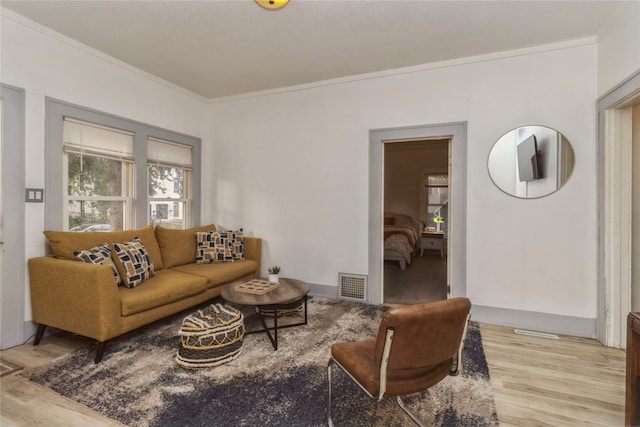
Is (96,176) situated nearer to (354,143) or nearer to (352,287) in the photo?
(354,143)

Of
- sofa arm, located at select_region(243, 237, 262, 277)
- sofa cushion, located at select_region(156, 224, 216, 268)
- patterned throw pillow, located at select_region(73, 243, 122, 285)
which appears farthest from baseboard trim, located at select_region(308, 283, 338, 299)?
patterned throw pillow, located at select_region(73, 243, 122, 285)

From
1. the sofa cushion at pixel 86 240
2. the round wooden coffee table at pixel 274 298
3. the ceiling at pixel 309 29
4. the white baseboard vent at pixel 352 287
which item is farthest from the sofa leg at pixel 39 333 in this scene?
the white baseboard vent at pixel 352 287

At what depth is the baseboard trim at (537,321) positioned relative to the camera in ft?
9.73

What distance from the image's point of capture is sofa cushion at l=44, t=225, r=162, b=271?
2725 mm

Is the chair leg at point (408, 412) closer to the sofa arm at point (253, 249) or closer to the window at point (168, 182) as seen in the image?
the sofa arm at point (253, 249)

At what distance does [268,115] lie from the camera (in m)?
4.41

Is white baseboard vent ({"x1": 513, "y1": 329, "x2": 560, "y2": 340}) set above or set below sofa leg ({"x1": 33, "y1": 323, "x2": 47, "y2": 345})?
below

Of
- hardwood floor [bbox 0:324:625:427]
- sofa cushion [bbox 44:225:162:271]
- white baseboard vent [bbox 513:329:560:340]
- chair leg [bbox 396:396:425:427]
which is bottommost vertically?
hardwood floor [bbox 0:324:625:427]

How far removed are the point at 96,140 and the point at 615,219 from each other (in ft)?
17.1

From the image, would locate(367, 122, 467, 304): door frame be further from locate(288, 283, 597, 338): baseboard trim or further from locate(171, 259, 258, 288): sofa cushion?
locate(171, 259, 258, 288): sofa cushion

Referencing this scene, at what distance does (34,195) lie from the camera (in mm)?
2779

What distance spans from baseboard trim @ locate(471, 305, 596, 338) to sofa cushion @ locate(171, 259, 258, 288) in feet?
8.91

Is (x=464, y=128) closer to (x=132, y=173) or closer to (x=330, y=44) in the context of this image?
(x=330, y=44)

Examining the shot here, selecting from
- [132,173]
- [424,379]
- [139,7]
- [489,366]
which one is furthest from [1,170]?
[489,366]
